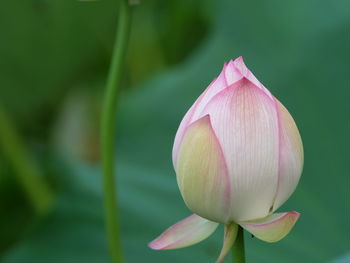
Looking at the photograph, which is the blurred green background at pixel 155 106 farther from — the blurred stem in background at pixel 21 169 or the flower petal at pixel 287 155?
the flower petal at pixel 287 155

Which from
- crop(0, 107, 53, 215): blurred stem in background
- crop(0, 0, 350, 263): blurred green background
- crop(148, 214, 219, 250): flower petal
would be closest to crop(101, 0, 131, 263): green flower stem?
crop(148, 214, 219, 250): flower petal

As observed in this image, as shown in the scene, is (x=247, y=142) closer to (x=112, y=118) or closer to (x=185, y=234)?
(x=185, y=234)

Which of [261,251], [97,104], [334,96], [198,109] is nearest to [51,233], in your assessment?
[261,251]

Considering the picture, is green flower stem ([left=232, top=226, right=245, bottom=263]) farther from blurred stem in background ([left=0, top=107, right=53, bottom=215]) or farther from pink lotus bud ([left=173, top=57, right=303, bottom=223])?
blurred stem in background ([left=0, top=107, right=53, bottom=215])

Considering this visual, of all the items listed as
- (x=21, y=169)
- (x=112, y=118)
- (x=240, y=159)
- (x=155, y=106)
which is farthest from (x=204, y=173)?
(x=21, y=169)

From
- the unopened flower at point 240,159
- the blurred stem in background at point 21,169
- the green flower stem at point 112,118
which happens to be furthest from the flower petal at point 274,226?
the blurred stem in background at point 21,169

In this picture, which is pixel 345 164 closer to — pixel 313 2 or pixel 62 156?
pixel 313 2

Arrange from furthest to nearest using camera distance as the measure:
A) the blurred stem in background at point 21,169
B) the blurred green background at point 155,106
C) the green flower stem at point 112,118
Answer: the blurred stem in background at point 21,169 < the blurred green background at point 155,106 < the green flower stem at point 112,118
